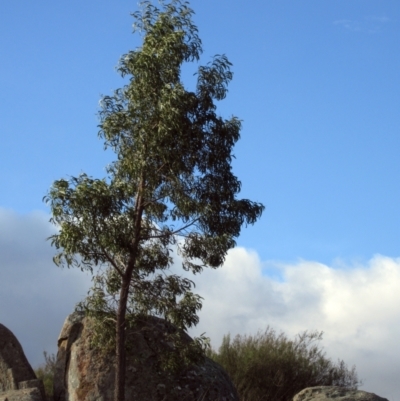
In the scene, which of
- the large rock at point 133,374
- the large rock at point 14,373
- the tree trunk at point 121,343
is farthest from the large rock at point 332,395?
the large rock at point 14,373

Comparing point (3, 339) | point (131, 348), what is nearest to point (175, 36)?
point (131, 348)

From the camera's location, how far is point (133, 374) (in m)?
21.9

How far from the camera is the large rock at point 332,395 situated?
20688mm

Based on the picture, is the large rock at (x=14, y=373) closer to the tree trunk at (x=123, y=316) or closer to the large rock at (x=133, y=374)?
the large rock at (x=133, y=374)

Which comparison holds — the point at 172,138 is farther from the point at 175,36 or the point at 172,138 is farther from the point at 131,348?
the point at 131,348

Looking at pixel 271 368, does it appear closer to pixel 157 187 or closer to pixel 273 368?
pixel 273 368

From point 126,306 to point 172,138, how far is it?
4.63 metres

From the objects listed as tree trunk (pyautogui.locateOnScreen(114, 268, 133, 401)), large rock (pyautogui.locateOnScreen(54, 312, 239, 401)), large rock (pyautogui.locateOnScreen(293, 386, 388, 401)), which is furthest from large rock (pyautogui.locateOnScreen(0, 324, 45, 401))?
large rock (pyautogui.locateOnScreen(293, 386, 388, 401))

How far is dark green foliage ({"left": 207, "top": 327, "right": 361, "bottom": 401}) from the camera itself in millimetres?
26656

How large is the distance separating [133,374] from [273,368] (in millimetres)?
6940

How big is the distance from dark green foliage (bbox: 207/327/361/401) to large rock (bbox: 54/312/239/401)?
3.71 m

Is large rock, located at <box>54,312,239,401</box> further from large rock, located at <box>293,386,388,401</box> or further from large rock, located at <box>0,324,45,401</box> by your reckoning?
large rock, located at <box>293,386,388,401</box>

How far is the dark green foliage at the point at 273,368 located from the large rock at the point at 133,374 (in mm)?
3707

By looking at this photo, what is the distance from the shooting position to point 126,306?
834 inches
